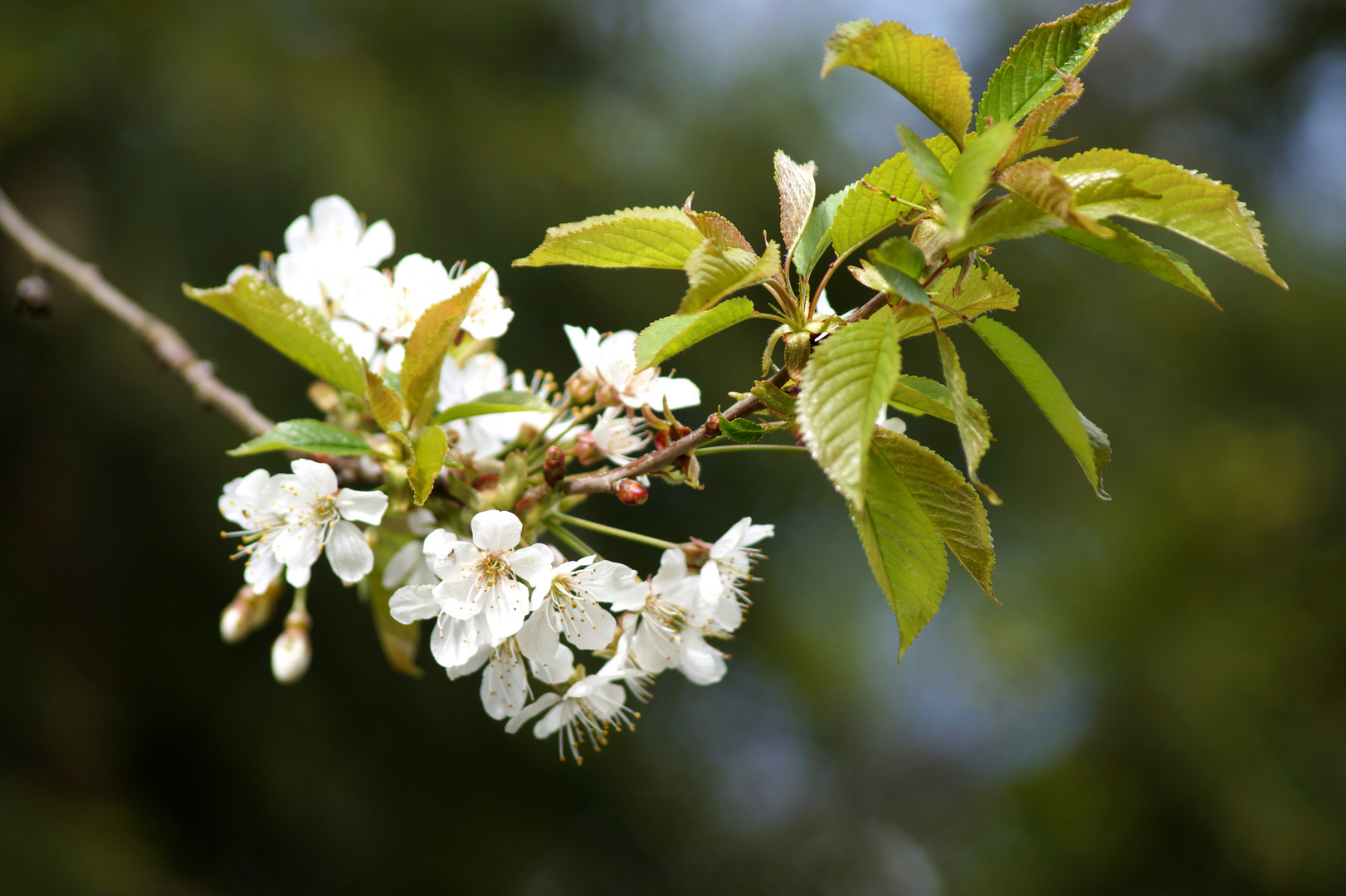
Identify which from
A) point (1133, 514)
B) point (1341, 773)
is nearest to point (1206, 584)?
point (1133, 514)

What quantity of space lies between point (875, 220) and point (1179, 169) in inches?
7.8

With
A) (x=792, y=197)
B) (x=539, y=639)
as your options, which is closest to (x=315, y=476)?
(x=539, y=639)

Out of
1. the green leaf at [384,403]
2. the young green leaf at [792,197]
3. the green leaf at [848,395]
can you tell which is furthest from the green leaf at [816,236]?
the green leaf at [384,403]

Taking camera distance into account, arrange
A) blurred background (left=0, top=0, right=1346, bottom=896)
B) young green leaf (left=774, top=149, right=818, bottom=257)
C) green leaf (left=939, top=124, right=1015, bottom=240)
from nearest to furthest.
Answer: green leaf (left=939, top=124, right=1015, bottom=240)
young green leaf (left=774, top=149, right=818, bottom=257)
blurred background (left=0, top=0, right=1346, bottom=896)

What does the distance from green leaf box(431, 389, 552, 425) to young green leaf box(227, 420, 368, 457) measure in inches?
2.9

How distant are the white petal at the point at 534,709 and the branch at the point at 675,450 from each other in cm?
19

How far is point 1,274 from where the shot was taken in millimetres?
2699

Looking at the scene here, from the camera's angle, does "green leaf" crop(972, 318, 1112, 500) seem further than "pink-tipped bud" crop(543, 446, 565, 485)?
No

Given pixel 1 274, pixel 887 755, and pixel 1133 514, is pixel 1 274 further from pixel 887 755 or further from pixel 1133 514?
pixel 887 755

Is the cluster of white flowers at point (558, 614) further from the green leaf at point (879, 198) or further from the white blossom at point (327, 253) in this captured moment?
the white blossom at point (327, 253)

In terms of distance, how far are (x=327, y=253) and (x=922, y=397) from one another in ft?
2.37

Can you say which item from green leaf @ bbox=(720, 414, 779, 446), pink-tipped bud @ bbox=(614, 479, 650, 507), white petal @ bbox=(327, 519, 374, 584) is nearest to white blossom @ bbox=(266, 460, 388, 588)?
white petal @ bbox=(327, 519, 374, 584)

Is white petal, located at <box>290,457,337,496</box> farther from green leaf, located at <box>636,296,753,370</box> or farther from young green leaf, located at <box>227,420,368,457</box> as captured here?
green leaf, located at <box>636,296,753,370</box>

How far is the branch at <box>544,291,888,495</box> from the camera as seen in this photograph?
2.02ft
